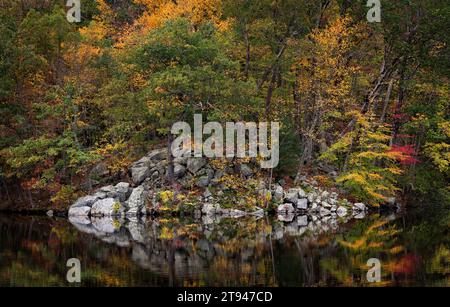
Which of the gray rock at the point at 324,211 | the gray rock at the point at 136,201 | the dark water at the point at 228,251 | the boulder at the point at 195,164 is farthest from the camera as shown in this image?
the boulder at the point at 195,164

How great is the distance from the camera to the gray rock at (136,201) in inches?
1009

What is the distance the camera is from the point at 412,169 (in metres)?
28.0

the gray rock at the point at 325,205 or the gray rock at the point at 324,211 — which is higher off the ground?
the gray rock at the point at 325,205

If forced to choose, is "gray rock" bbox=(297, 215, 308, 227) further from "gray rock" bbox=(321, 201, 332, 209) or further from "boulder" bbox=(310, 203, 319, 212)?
"gray rock" bbox=(321, 201, 332, 209)

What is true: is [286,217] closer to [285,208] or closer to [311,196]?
[285,208]

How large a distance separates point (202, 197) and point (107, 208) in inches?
159

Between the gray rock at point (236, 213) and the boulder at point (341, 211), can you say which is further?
the boulder at point (341, 211)

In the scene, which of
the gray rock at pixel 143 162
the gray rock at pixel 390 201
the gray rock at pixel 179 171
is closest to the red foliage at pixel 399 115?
the gray rock at pixel 390 201

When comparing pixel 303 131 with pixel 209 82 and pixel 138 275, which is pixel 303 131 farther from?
pixel 138 275

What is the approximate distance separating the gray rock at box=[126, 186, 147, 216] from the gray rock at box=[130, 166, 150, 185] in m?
0.65

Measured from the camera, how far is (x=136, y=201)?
25.9m

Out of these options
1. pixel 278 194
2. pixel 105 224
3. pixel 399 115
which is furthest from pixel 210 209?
pixel 399 115

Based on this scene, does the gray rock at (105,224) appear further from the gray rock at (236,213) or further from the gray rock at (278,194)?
the gray rock at (278,194)
